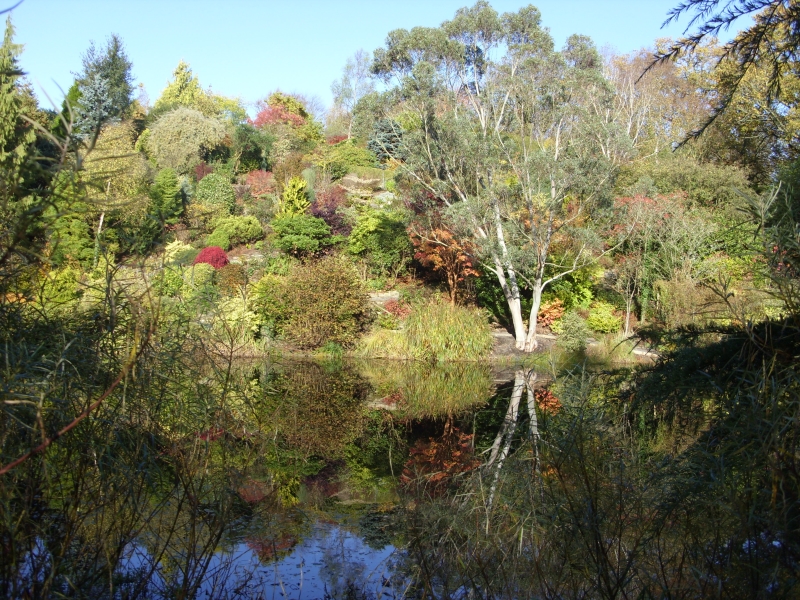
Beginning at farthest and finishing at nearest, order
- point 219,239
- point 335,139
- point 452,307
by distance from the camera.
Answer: point 335,139
point 219,239
point 452,307

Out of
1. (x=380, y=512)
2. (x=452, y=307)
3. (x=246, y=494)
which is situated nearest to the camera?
(x=246, y=494)

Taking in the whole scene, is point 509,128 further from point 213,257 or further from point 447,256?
point 213,257

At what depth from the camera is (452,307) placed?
15.5m

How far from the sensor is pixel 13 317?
3266mm

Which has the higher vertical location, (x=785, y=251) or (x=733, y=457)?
(x=785, y=251)

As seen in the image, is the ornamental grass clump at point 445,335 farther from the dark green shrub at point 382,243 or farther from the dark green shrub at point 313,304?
the dark green shrub at point 382,243

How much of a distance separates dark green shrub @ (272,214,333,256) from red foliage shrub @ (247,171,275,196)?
542 cm

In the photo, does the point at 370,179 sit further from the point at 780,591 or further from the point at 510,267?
the point at 780,591

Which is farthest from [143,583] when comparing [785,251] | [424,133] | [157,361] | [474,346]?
[424,133]

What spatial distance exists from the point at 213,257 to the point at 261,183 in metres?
7.43

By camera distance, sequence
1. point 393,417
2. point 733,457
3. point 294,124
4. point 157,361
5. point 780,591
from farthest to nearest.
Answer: point 294,124 → point 393,417 → point 157,361 → point 733,457 → point 780,591

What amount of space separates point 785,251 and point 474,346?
12.1 metres

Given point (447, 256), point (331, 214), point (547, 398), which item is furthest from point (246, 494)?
point (331, 214)

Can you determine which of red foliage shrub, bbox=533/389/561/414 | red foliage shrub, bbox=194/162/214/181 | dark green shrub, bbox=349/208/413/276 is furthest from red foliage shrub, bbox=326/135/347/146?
red foliage shrub, bbox=533/389/561/414
